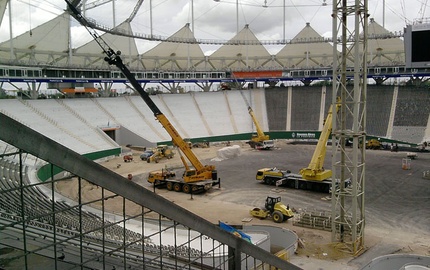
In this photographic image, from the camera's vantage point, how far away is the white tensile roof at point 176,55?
207ft

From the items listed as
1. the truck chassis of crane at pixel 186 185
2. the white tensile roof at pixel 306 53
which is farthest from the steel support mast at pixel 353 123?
the white tensile roof at pixel 306 53

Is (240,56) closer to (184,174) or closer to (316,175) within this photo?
(184,174)

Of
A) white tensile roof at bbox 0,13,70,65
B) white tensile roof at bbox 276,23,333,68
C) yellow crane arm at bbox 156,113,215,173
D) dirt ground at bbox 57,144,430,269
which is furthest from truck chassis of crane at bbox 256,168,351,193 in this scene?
white tensile roof at bbox 276,23,333,68

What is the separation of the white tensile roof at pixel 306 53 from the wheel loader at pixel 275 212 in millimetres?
48860

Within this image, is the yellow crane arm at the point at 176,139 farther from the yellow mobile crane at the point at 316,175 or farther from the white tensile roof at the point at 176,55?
the white tensile roof at the point at 176,55

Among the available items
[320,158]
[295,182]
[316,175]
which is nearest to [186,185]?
[295,182]

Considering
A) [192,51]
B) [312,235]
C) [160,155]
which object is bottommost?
[312,235]

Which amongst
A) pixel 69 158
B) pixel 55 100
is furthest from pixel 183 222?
pixel 55 100

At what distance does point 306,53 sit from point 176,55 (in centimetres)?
2250

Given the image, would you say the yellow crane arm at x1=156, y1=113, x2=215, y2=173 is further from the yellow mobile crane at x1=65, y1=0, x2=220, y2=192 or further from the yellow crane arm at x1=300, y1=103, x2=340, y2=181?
the yellow crane arm at x1=300, y1=103, x2=340, y2=181

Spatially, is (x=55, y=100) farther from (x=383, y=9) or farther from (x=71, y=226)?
(x=383, y=9)

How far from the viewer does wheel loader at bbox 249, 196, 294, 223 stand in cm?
1880

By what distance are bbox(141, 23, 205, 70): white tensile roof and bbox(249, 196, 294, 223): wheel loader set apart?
151 ft

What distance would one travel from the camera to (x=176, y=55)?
6544 centimetres
